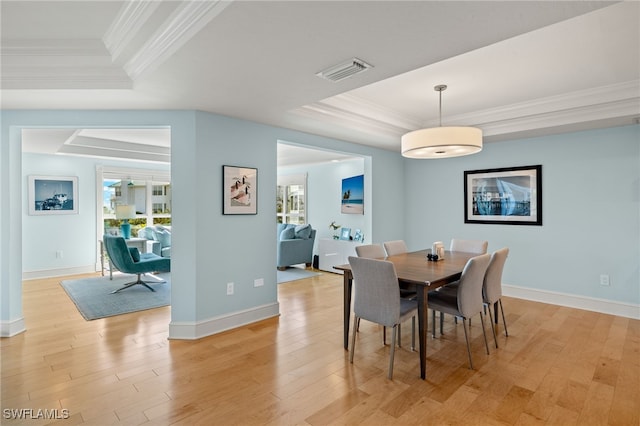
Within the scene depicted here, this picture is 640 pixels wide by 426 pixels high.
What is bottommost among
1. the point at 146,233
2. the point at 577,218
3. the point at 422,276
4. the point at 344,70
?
the point at 422,276

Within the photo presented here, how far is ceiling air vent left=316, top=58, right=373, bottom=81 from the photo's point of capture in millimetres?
2221

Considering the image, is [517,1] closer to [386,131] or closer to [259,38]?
[259,38]

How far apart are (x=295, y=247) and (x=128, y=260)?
2957 millimetres

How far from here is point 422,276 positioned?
2682 mm

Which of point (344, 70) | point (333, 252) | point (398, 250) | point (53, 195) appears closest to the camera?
point (344, 70)

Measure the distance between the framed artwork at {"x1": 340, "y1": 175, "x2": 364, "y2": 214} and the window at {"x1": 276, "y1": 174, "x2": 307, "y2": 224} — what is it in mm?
1369

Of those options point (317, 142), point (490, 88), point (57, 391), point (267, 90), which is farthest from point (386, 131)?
point (57, 391)

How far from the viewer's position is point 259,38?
191cm

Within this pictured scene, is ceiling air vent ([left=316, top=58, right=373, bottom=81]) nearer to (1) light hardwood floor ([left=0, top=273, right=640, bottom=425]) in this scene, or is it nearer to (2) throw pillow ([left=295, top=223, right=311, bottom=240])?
(1) light hardwood floor ([left=0, top=273, right=640, bottom=425])

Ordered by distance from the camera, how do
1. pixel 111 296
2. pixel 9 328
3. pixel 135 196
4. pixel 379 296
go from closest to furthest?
pixel 379 296 → pixel 9 328 → pixel 111 296 → pixel 135 196

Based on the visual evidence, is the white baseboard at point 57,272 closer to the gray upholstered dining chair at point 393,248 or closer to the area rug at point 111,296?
the area rug at point 111,296

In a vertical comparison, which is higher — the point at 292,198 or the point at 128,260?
the point at 292,198

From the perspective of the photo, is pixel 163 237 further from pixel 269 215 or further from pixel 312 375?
Result: pixel 312 375

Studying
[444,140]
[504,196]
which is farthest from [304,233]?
[444,140]
